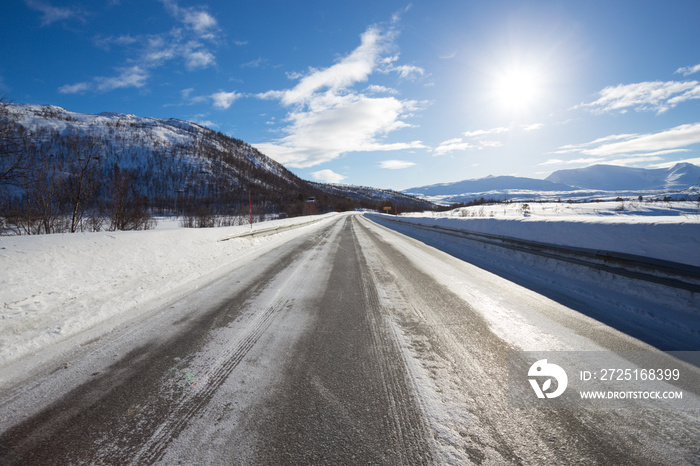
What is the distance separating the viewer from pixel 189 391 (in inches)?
87.4

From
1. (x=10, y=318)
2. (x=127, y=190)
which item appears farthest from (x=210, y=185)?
(x=10, y=318)

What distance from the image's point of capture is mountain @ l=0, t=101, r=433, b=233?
915 centimetres

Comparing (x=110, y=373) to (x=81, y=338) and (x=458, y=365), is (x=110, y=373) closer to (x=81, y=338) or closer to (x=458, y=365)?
(x=81, y=338)

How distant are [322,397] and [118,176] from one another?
612 inches

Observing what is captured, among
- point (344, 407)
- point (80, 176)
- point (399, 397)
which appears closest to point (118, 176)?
point (80, 176)

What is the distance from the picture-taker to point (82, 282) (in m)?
4.54

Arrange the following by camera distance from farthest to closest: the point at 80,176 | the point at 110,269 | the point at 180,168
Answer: the point at 180,168
the point at 80,176
the point at 110,269

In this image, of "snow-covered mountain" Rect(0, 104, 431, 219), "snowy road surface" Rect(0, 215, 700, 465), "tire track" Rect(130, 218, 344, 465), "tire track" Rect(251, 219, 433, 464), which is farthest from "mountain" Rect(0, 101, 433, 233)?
"tire track" Rect(251, 219, 433, 464)

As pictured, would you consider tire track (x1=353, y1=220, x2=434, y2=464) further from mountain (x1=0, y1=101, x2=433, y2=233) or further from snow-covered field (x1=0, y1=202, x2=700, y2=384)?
mountain (x1=0, y1=101, x2=433, y2=233)

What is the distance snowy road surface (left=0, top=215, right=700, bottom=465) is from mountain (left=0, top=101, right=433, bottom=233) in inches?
370

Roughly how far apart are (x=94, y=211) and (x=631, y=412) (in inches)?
674

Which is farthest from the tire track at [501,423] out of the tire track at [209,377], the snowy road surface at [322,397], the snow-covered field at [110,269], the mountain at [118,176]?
the mountain at [118,176]

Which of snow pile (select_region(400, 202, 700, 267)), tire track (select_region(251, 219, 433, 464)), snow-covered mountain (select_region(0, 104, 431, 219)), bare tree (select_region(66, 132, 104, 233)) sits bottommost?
tire track (select_region(251, 219, 433, 464))

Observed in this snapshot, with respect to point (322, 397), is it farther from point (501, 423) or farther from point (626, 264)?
point (626, 264)
